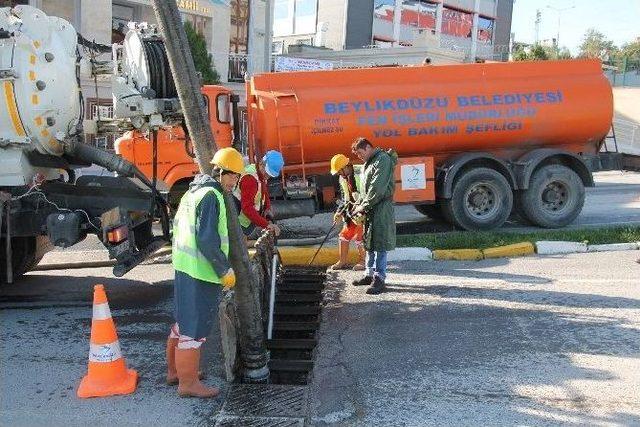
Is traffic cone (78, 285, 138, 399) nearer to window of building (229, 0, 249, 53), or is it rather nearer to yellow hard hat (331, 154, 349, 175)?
yellow hard hat (331, 154, 349, 175)

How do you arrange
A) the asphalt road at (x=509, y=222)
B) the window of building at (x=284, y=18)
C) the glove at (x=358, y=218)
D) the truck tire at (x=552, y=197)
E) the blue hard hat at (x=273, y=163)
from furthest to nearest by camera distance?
the window of building at (x=284, y=18), the asphalt road at (x=509, y=222), the truck tire at (x=552, y=197), the blue hard hat at (x=273, y=163), the glove at (x=358, y=218)

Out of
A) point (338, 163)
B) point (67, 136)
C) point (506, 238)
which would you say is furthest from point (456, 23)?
point (67, 136)

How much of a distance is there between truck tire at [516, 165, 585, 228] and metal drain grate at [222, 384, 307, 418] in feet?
23.4

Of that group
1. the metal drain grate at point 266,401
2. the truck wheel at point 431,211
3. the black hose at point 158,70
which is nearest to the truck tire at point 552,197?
the truck wheel at point 431,211

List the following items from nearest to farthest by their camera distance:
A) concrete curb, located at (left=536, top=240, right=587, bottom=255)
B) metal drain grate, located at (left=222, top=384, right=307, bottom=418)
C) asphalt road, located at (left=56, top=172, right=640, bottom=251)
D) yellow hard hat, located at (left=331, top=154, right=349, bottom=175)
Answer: metal drain grate, located at (left=222, top=384, right=307, bottom=418)
yellow hard hat, located at (left=331, top=154, right=349, bottom=175)
concrete curb, located at (left=536, top=240, right=587, bottom=255)
asphalt road, located at (left=56, top=172, right=640, bottom=251)

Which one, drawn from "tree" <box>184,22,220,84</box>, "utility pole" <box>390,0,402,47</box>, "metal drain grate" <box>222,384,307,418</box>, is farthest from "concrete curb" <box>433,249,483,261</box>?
"utility pole" <box>390,0,402,47</box>

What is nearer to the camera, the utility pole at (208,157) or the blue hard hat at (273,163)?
the utility pole at (208,157)

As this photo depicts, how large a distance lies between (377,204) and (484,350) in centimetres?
216

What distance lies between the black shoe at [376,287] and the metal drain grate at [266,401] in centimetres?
249

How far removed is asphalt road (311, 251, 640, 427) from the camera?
13.8 feet

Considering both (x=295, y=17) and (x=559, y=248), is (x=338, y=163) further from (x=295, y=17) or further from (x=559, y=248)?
(x=295, y=17)

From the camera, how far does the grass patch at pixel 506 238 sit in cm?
901

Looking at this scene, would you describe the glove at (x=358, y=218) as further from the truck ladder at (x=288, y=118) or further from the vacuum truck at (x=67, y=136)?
the truck ladder at (x=288, y=118)

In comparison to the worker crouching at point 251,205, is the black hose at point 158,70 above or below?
above
